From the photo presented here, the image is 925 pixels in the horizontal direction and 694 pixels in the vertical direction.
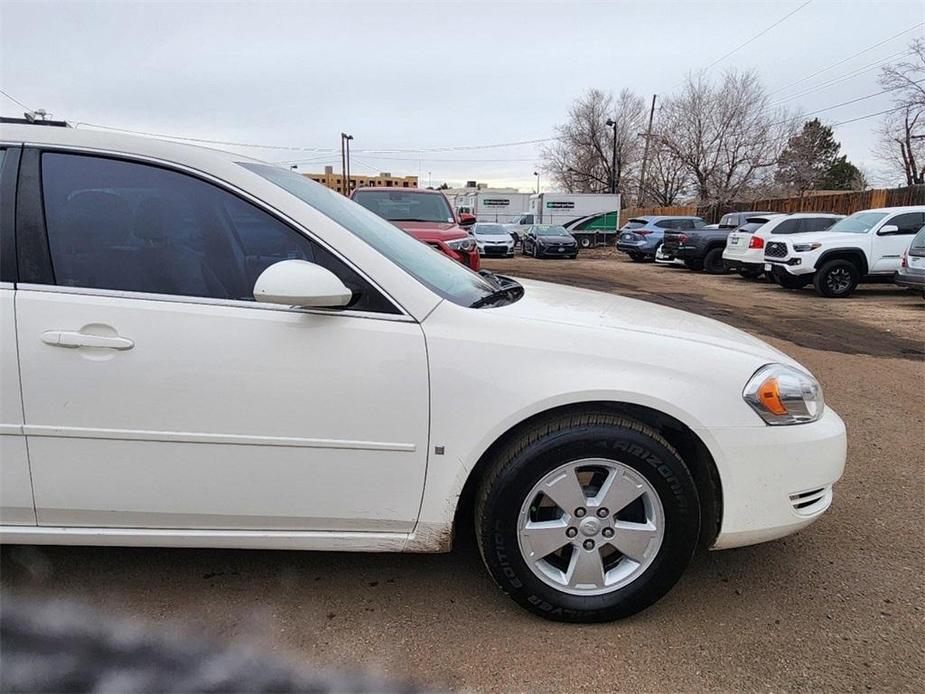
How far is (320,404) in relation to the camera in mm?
2035

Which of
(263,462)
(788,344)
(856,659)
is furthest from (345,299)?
(788,344)

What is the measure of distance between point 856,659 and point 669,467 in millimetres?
913

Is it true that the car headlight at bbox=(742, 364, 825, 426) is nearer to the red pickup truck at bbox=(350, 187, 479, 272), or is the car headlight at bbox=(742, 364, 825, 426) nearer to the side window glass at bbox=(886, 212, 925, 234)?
the red pickup truck at bbox=(350, 187, 479, 272)

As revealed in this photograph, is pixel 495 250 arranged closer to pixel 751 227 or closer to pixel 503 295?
pixel 751 227

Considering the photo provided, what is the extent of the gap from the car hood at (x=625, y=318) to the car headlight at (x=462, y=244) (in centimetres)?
468

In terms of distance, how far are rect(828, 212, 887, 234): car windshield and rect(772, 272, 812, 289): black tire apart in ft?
3.96

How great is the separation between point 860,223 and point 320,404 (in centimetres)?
1371

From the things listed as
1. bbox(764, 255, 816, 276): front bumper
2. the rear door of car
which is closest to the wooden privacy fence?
bbox(764, 255, 816, 276): front bumper

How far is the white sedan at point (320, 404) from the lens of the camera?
2008mm

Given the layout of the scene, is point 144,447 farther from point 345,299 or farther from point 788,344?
point 788,344

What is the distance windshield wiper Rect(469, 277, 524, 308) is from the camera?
2393mm

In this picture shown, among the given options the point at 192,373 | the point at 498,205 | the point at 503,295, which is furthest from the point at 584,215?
the point at 192,373

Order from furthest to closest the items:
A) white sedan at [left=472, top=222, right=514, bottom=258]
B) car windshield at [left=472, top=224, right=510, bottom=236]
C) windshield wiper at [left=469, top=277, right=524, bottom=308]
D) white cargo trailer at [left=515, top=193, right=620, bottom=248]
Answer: white cargo trailer at [left=515, top=193, right=620, bottom=248] → car windshield at [left=472, top=224, right=510, bottom=236] → white sedan at [left=472, top=222, right=514, bottom=258] → windshield wiper at [left=469, top=277, right=524, bottom=308]

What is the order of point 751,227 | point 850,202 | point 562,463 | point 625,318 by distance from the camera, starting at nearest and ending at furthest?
1. point 562,463
2. point 625,318
3. point 751,227
4. point 850,202
